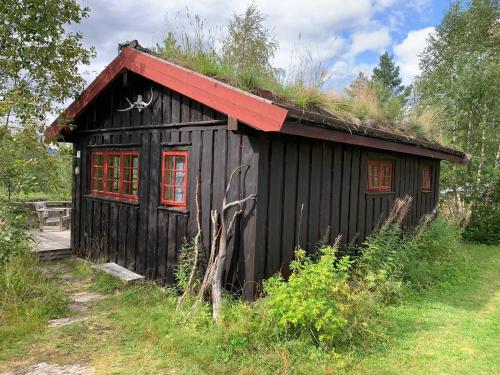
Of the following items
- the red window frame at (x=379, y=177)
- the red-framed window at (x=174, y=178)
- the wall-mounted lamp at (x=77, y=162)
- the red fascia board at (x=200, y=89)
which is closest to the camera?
the red fascia board at (x=200, y=89)

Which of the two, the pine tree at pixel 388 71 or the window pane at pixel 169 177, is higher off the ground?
the pine tree at pixel 388 71

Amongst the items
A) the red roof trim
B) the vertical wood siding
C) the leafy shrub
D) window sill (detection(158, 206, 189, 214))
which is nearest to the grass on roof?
the red roof trim

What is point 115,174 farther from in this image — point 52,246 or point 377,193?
point 377,193

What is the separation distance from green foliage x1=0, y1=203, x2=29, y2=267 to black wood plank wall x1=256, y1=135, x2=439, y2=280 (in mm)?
2842

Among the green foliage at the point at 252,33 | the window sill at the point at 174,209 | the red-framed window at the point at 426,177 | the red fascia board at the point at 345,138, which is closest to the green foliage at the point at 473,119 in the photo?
the red-framed window at the point at 426,177

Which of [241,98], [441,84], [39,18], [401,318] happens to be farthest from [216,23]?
[441,84]

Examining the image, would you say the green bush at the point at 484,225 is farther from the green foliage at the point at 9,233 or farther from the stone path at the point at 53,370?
the green foliage at the point at 9,233

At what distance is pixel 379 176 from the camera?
284 inches

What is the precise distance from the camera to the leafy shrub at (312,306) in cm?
358

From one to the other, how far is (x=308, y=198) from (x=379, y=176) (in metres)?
2.55

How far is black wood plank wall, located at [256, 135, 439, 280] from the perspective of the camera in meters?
4.68

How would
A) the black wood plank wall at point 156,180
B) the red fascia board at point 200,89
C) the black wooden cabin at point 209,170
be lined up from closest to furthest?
1. the red fascia board at point 200,89
2. the black wooden cabin at point 209,170
3. the black wood plank wall at point 156,180

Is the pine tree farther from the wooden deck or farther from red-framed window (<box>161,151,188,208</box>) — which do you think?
red-framed window (<box>161,151,188,208</box>)

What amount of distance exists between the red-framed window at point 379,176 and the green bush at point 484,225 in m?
5.39
